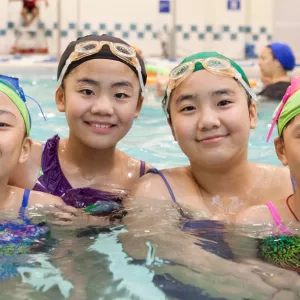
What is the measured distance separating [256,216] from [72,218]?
1.01 metres

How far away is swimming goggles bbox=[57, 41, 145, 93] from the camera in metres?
3.57

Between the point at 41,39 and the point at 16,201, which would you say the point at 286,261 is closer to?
the point at 16,201

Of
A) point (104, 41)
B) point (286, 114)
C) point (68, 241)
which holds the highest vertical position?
point (104, 41)

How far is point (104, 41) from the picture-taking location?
3646 mm

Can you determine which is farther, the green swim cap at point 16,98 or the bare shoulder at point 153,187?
the bare shoulder at point 153,187

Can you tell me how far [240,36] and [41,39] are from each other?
5.06 meters

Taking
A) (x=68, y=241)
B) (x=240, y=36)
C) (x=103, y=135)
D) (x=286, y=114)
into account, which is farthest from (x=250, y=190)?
(x=240, y=36)

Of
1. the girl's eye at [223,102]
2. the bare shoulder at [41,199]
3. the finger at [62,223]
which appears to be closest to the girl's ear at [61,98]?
the bare shoulder at [41,199]

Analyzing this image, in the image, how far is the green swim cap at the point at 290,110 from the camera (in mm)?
2883

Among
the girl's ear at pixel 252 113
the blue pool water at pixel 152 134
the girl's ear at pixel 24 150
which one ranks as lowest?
the blue pool water at pixel 152 134

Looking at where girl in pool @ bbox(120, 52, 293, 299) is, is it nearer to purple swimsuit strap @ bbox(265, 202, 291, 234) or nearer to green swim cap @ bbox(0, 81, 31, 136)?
purple swimsuit strap @ bbox(265, 202, 291, 234)

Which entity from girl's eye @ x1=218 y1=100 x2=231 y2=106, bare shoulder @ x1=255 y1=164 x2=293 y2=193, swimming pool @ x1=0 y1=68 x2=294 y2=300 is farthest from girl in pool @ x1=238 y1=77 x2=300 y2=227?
bare shoulder @ x1=255 y1=164 x2=293 y2=193

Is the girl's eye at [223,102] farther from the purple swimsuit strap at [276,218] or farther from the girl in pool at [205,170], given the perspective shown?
the purple swimsuit strap at [276,218]

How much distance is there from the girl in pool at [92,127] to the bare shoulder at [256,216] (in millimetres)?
943
